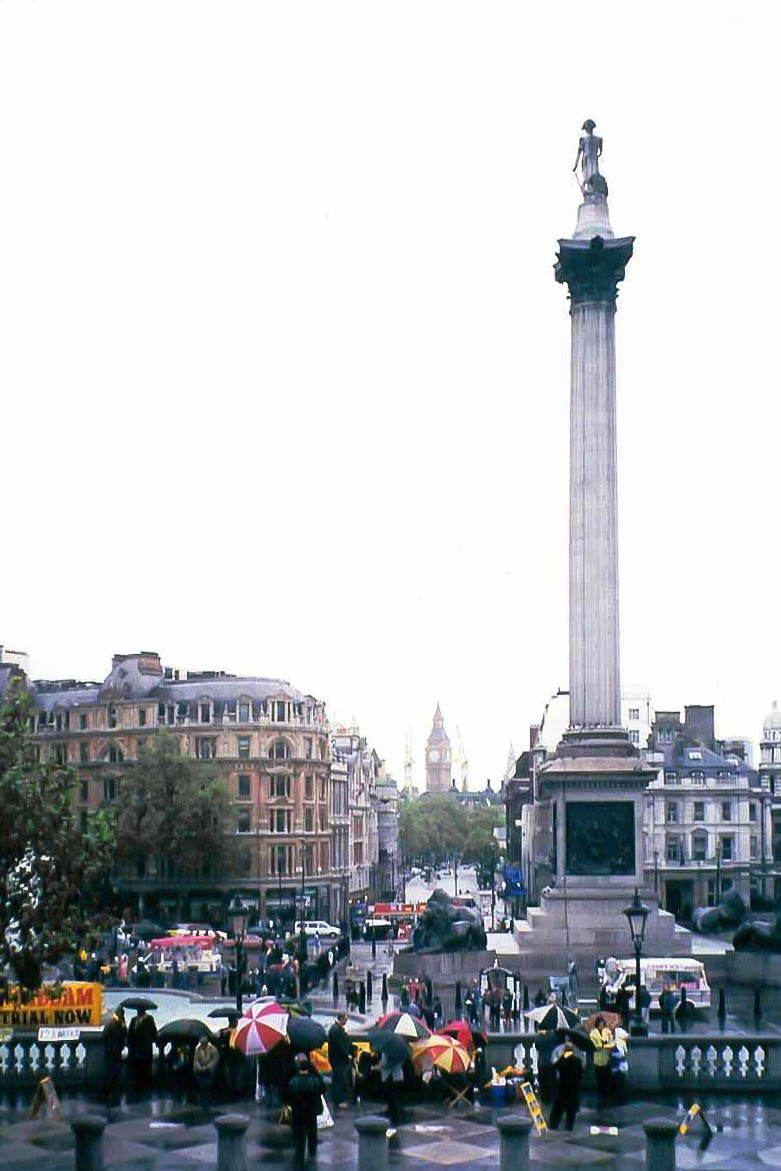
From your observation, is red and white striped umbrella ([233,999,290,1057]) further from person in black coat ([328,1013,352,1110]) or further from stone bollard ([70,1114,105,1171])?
stone bollard ([70,1114,105,1171])

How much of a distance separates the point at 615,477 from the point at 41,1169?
3708cm

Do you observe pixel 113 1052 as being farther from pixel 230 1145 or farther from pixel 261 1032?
pixel 230 1145

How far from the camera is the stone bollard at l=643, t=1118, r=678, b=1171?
1839 cm

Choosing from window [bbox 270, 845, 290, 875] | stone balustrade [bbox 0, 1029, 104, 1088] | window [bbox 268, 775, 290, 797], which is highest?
window [bbox 268, 775, 290, 797]

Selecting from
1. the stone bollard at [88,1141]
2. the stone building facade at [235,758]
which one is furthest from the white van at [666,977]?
the stone building facade at [235,758]

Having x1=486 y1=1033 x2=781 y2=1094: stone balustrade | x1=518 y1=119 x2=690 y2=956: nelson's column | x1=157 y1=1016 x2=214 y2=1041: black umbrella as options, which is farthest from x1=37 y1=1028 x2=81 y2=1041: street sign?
x1=518 y1=119 x2=690 y2=956: nelson's column

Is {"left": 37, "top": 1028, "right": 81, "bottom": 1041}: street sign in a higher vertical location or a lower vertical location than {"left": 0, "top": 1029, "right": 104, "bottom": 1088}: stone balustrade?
higher

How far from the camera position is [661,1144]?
18500 mm

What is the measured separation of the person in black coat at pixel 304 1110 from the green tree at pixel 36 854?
3.86 m

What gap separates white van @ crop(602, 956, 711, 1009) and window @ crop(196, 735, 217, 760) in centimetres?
5034

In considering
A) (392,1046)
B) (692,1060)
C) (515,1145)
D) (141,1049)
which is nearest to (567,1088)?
(392,1046)

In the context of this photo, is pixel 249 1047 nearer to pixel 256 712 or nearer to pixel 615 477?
pixel 615 477

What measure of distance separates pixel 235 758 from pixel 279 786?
3152 mm

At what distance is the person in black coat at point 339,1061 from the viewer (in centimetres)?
2442
